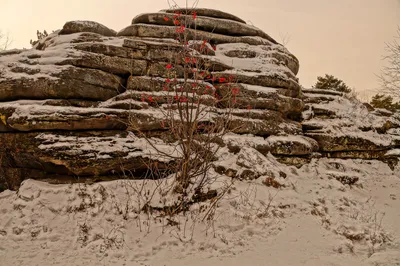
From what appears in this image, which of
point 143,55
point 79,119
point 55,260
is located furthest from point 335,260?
point 143,55

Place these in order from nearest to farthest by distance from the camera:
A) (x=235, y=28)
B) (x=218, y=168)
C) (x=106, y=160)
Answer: (x=106, y=160) → (x=218, y=168) → (x=235, y=28)

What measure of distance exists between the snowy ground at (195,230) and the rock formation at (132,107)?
3.02 feet

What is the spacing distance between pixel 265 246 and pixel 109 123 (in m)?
5.61

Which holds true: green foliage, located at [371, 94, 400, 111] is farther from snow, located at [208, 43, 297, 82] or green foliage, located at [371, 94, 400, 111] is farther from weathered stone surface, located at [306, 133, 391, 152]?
snow, located at [208, 43, 297, 82]

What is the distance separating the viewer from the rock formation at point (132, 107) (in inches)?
271

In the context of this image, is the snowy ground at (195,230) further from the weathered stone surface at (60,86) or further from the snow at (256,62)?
the snow at (256,62)

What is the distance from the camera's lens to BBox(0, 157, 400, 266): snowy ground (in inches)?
185

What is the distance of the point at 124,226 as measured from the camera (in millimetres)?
5340

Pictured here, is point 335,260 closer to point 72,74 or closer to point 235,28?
point 72,74

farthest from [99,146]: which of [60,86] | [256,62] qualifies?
[256,62]

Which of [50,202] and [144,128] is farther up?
[144,128]

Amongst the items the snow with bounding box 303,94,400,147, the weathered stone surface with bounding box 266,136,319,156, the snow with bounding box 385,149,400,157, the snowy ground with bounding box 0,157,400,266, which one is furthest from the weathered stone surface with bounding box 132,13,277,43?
the snowy ground with bounding box 0,157,400,266

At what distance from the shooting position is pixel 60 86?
25.6 ft

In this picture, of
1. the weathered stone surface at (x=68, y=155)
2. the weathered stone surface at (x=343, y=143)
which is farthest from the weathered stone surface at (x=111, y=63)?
the weathered stone surface at (x=343, y=143)
